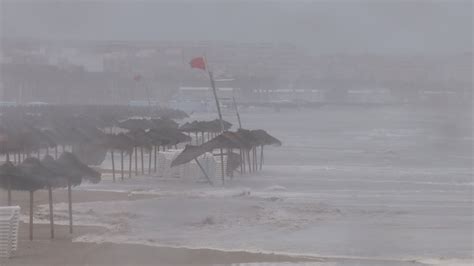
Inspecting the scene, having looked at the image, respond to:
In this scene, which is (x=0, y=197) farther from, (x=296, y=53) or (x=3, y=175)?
(x=296, y=53)

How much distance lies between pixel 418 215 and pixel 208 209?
8.10 ft

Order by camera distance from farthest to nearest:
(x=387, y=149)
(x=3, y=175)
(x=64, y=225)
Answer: (x=387, y=149) < (x=64, y=225) < (x=3, y=175)

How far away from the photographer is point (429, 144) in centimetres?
3341

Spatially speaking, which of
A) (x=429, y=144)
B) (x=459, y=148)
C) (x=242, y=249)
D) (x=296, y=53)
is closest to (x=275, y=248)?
(x=242, y=249)

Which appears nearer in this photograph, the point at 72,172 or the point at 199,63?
the point at 72,172

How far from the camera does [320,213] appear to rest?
40.0 ft

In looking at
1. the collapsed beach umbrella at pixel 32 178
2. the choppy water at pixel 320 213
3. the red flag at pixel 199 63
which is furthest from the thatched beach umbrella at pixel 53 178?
the red flag at pixel 199 63

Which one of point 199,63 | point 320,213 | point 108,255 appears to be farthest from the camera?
point 199,63

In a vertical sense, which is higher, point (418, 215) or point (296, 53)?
point (296, 53)

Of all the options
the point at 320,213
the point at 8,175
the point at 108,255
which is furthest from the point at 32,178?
the point at 320,213

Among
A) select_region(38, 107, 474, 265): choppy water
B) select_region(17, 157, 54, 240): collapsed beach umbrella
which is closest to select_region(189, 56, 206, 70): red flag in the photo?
select_region(38, 107, 474, 265): choppy water

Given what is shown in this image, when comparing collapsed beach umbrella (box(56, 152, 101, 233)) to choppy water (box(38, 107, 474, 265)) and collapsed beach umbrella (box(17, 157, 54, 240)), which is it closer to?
collapsed beach umbrella (box(17, 157, 54, 240))

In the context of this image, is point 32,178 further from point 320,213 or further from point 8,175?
point 320,213

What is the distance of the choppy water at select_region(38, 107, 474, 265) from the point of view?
372 inches
